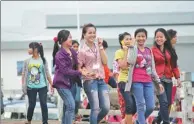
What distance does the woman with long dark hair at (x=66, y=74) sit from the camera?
6.80 meters

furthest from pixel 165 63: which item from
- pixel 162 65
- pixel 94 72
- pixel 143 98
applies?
pixel 94 72

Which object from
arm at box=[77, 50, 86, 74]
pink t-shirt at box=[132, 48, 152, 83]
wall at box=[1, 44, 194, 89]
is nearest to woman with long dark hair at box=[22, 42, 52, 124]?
arm at box=[77, 50, 86, 74]

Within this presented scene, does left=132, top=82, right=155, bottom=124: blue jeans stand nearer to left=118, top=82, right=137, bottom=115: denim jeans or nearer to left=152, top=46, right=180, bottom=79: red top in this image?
left=118, top=82, right=137, bottom=115: denim jeans

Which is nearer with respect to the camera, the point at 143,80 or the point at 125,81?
the point at 143,80

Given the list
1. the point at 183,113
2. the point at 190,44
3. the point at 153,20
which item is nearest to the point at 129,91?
the point at 183,113

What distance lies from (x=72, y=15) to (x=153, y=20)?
7114 millimetres

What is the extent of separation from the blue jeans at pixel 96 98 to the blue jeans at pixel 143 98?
47 cm

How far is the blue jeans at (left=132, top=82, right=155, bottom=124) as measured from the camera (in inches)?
274

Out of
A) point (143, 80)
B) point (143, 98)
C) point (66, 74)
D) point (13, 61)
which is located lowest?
point (13, 61)

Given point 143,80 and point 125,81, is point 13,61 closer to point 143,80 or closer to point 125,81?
point 125,81

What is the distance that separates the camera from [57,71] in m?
6.99

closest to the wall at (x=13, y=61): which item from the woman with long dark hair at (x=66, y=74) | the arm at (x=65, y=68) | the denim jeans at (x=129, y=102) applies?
the denim jeans at (x=129, y=102)

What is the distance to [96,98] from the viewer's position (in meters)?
6.84

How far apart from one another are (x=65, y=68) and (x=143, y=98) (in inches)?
50.8
